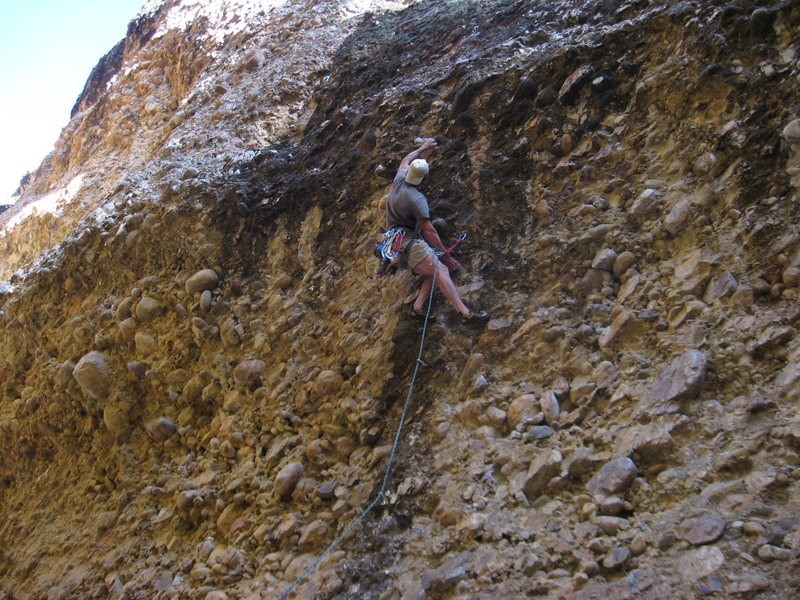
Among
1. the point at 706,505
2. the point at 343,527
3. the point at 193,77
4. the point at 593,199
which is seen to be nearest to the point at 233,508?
the point at 343,527

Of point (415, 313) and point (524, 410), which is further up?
point (415, 313)

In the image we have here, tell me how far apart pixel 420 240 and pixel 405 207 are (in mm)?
333

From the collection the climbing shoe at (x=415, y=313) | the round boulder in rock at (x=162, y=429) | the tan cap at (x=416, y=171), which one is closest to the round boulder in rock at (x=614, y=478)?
the climbing shoe at (x=415, y=313)

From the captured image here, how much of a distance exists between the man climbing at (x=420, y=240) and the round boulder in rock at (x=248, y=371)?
1.48 metres

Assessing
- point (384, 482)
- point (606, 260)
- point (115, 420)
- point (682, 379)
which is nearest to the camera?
point (682, 379)

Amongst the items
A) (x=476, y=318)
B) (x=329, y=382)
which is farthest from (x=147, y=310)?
(x=476, y=318)

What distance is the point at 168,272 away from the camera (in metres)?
5.72

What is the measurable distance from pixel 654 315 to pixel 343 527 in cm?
231

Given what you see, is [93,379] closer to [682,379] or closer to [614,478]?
[614,478]

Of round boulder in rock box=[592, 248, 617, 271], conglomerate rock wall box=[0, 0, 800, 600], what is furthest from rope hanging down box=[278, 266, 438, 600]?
round boulder in rock box=[592, 248, 617, 271]

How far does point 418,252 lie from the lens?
13.8 ft

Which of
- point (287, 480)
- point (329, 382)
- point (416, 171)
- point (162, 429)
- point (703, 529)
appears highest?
point (416, 171)

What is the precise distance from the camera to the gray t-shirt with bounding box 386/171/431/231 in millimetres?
4355

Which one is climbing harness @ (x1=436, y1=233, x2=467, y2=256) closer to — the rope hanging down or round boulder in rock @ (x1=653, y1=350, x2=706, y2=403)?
the rope hanging down
